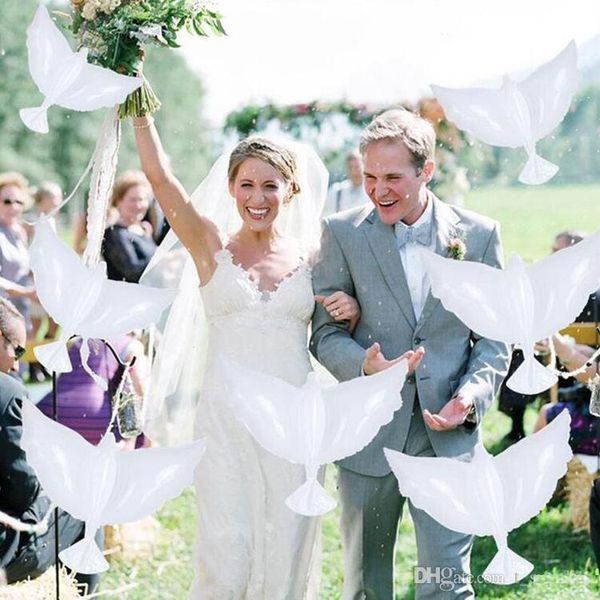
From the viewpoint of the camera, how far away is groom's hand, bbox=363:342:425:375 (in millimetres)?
3881

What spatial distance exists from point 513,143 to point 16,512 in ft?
7.55

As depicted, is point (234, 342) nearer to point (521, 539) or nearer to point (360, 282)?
point (360, 282)

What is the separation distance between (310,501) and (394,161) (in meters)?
1.17

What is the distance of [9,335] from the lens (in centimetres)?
483

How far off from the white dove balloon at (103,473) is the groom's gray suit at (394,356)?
2.37ft

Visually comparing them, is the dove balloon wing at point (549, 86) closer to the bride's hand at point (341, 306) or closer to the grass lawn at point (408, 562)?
the bride's hand at point (341, 306)

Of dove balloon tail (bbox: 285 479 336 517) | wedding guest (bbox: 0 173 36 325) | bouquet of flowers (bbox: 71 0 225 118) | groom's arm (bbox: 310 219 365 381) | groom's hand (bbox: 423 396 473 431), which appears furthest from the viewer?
wedding guest (bbox: 0 173 36 325)

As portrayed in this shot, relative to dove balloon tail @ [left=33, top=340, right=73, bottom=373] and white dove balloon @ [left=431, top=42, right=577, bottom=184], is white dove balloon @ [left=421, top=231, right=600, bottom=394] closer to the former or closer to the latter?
white dove balloon @ [left=431, top=42, right=577, bottom=184]

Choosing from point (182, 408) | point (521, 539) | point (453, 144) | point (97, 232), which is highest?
point (453, 144)

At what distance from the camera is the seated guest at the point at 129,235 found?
7383 millimetres

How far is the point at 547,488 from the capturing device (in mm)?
3701

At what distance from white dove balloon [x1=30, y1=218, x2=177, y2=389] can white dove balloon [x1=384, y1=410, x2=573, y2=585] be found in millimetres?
844

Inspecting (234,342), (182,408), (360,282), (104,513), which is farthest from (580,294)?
(182,408)

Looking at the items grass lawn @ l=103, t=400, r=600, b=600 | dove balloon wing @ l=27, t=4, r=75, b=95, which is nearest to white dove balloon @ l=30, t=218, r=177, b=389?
dove balloon wing @ l=27, t=4, r=75, b=95
